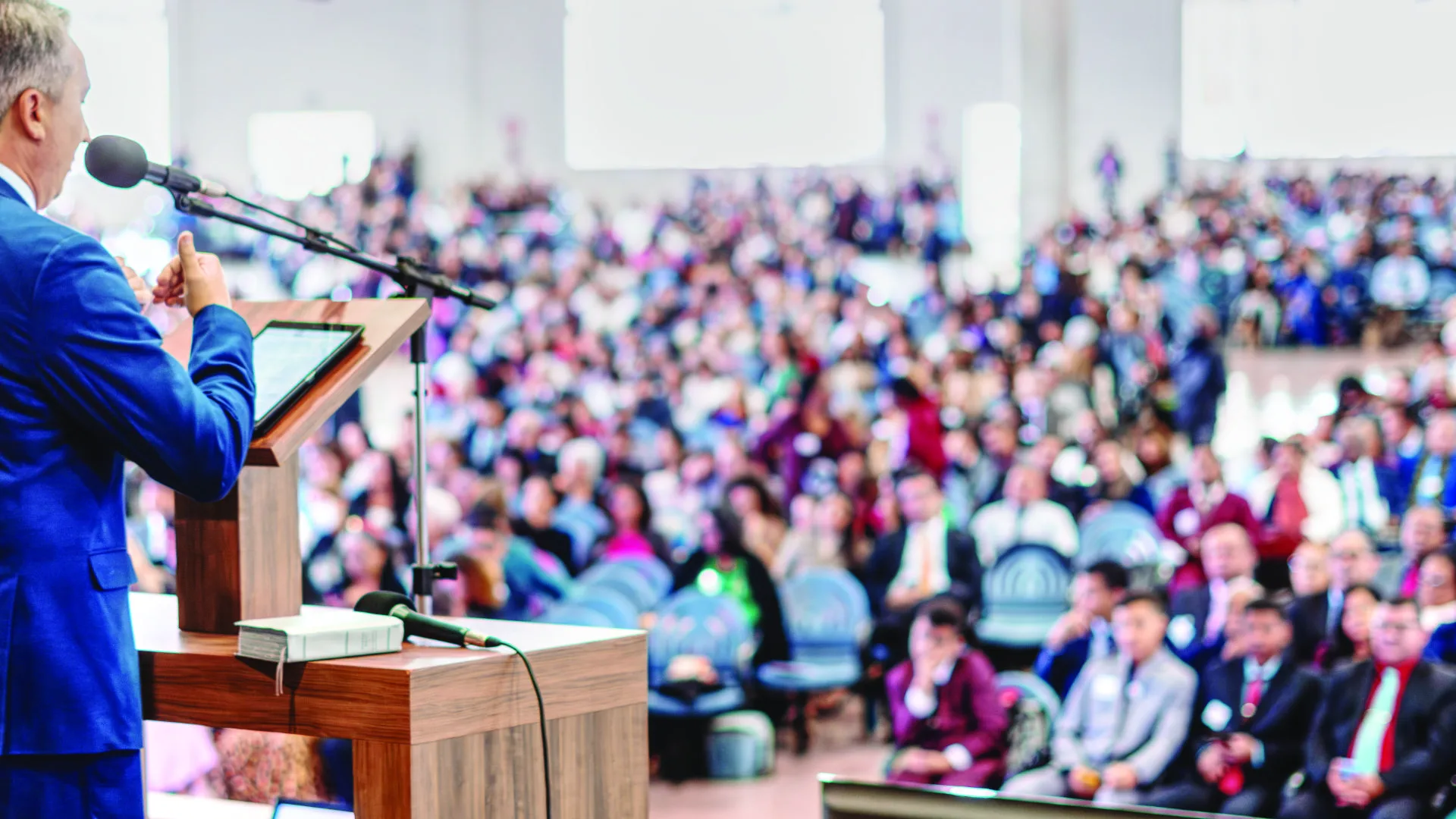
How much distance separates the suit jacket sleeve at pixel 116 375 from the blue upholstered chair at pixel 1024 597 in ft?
14.4

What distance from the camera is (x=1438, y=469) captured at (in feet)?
20.7

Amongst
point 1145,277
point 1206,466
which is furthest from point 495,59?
point 1206,466

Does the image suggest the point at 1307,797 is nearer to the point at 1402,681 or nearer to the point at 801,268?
the point at 1402,681

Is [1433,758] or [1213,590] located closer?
[1433,758]

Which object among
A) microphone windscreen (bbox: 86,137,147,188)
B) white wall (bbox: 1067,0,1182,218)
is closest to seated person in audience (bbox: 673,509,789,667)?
microphone windscreen (bbox: 86,137,147,188)

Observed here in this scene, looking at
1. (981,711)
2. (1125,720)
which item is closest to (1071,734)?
(1125,720)

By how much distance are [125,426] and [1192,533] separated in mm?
5377

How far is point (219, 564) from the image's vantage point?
1.89 metres

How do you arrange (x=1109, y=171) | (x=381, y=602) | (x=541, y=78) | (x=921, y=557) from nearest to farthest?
(x=381, y=602), (x=921, y=557), (x=1109, y=171), (x=541, y=78)

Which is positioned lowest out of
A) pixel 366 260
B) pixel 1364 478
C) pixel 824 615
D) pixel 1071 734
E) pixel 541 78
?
pixel 1071 734

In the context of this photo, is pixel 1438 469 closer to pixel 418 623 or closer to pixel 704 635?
pixel 704 635

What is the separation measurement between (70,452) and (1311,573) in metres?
4.27

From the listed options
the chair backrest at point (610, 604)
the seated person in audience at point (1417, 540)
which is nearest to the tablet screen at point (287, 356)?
the chair backrest at point (610, 604)

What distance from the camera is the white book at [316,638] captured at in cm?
167
